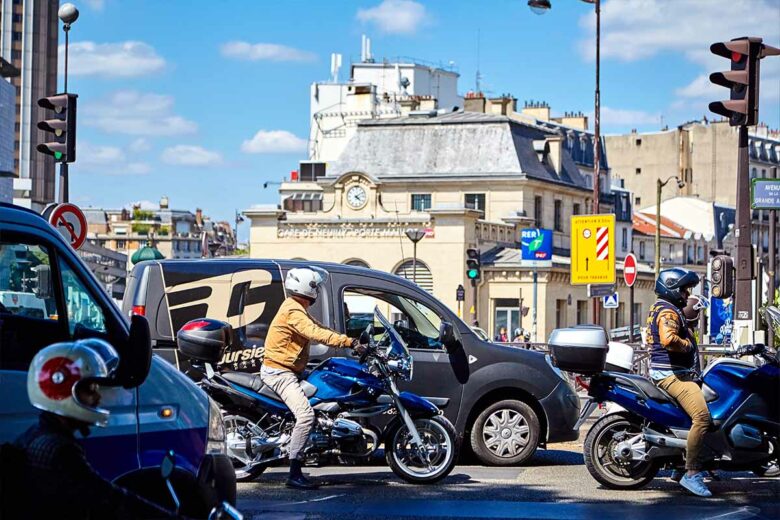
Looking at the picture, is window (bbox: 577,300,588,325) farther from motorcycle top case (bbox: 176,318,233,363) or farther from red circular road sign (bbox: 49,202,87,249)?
motorcycle top case (bbox: 176,318,233,363)

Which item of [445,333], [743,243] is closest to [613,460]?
[445,333]

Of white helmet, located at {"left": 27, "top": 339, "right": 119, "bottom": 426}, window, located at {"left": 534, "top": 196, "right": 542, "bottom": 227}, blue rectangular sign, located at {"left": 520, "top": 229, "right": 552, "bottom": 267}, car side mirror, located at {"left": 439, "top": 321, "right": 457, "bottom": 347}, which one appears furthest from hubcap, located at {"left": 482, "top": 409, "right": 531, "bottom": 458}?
window, located at {"left": 534, "top": 196, "right": 542, "bottom": 227}

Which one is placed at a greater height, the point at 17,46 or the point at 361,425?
the point at 17,46

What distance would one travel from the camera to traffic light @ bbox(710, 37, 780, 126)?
14.4m

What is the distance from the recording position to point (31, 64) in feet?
344

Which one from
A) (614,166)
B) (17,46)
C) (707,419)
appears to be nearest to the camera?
(707,419)

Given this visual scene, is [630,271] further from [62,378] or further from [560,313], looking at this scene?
[560,313]

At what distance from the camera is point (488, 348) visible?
41.1ft

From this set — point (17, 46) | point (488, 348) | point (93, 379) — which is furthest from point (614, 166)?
point (93, 379)

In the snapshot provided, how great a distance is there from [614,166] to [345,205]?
53607 mm

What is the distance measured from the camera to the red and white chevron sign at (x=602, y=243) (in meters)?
23.5

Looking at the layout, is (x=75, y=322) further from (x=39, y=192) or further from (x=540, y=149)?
(x=39, y=192)

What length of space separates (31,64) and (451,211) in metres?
48.7

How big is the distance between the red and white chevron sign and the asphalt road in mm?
11839
